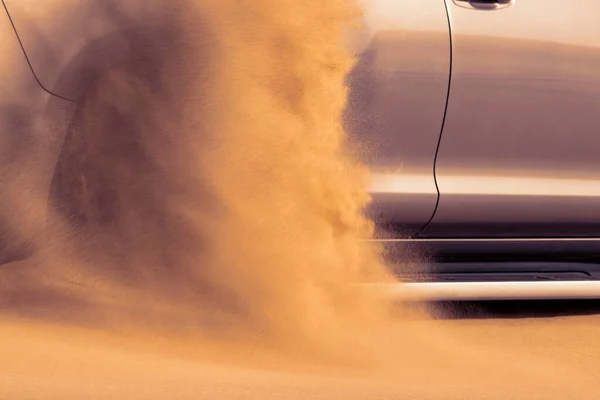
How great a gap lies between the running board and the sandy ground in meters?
0.18

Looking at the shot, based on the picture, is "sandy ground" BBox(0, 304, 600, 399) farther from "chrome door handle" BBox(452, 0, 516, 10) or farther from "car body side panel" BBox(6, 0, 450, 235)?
"chrome door handle" BBox(452, 0, 516, 10)

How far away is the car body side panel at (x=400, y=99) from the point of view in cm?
351

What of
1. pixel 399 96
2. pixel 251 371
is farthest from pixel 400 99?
pixel 251 371

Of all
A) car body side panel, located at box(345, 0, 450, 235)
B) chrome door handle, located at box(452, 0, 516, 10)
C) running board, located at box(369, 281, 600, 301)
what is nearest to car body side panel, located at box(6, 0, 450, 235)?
car body side panel, located at box(345, 0, 450, 235)

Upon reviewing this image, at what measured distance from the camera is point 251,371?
305 centimetres

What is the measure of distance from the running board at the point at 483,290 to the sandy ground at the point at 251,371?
176 millimetres

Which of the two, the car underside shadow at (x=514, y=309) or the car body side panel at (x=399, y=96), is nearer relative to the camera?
the car body side panel at (x=399, y=96)

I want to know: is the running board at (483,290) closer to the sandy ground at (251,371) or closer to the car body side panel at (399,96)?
the sandy ground at (251,371)

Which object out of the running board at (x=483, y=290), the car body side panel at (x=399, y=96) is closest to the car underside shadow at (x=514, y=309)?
the running board at (x=483, y=290)

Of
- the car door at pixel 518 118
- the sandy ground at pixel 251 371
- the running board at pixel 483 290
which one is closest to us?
the sandy ground at pixel 251 371

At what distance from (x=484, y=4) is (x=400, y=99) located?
0.56 metres

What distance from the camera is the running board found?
3.44 meters

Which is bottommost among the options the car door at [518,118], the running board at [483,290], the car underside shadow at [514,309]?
the car underside shadow at [514,309]

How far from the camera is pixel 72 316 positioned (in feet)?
11.1
